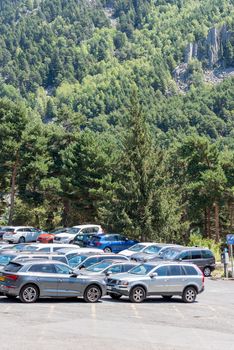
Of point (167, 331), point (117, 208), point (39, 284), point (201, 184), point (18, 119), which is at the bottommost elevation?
point (167, 331)

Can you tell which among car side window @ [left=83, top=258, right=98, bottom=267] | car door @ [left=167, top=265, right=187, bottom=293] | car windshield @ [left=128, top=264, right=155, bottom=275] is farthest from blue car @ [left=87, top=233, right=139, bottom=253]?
car door @ [left=167, top=265, right=187, bottom=293]

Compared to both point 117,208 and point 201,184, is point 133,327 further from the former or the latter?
point 201,184

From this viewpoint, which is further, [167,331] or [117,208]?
[117,208]

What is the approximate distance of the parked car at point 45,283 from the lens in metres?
22.8

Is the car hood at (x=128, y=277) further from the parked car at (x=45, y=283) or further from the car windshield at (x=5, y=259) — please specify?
the car windshield at (x=5, y=259)

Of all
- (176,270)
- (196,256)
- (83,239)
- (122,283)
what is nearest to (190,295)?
(176,270)

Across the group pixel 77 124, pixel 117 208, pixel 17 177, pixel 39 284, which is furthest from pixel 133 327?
pixel 77 124

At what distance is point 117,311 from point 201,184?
39775 mm

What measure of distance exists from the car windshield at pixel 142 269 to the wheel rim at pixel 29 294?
15.2ft

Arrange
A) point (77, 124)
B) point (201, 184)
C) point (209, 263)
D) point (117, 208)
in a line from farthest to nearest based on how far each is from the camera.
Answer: point (77, 124), point (201, 184), point (117, 208), point (209, 263)

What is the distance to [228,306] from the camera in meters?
25.5

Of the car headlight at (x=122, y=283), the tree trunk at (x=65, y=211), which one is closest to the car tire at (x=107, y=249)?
the car headlight at (x=122, y=283)

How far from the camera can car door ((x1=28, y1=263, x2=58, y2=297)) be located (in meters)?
23.1

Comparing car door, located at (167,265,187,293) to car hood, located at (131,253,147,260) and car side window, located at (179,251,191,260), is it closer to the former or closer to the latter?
car hood, located at (131,253,147,260)
